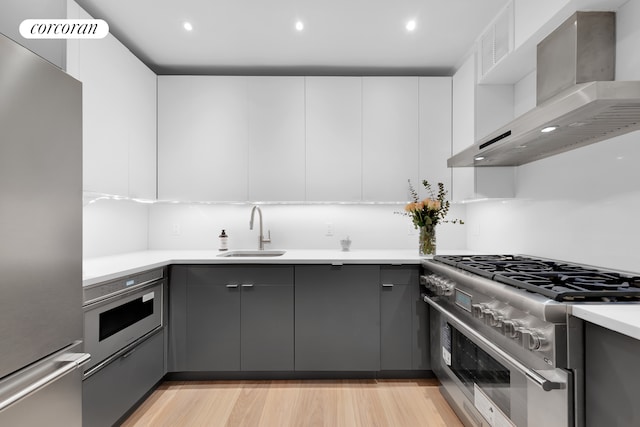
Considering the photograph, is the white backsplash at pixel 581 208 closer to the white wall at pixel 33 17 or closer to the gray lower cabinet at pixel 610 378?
the gray lower cabinet at pixel 610 378

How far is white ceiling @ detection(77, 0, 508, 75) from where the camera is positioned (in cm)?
210

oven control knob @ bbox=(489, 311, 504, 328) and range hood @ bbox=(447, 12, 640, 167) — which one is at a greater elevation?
range hood @ bbox=(447, 12, 640, 167)

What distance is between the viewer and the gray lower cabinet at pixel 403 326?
2400 mm

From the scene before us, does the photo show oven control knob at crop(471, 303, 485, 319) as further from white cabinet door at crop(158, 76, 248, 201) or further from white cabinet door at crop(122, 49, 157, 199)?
white cabinet door at crop(122, 49, 157, 199)

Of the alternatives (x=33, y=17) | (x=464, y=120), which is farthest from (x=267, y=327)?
(x=464, y=120)

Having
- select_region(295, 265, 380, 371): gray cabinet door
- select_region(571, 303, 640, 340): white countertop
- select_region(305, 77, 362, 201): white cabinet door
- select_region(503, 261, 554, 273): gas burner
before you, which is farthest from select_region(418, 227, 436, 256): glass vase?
select_region(571, 303, 640, 340): white countertop

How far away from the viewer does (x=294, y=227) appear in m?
3.09

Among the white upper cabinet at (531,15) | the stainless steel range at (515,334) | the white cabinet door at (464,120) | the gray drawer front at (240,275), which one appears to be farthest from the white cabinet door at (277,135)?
the white upper cabinet at (531,15)

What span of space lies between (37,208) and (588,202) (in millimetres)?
2406

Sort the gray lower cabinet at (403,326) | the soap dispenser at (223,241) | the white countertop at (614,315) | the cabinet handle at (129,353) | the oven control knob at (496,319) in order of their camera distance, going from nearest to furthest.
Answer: the white countertop at (614,315), the oven control knob at (496,319), the cabinet handle at (129,353), the gray lower cabinet at (403,326), the soap dispenser at (223,241)

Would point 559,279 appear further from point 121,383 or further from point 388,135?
point 121,383

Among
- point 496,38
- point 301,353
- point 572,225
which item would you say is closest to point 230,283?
point 301,353

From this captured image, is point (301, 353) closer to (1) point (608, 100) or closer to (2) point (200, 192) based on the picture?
(2) point (200, 192)

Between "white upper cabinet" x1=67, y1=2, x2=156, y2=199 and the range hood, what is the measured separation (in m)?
2.30
